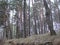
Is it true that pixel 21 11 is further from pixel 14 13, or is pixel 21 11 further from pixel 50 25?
pixel 50 25

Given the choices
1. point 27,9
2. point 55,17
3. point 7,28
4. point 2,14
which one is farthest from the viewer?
point 55,17

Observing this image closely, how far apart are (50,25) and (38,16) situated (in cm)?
1185

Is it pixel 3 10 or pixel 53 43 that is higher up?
pixel 3 10

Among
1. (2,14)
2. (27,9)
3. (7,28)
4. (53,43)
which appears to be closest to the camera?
(53,43)

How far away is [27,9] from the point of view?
57.2 feet

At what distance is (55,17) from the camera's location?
1950cm

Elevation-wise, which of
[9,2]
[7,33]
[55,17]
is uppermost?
[9,2]

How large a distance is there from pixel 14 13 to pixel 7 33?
9.69 ft

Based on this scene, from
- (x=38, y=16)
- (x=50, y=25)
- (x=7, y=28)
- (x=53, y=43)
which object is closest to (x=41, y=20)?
(x=38, y=16)

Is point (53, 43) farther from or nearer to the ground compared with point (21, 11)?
nearer to the ground

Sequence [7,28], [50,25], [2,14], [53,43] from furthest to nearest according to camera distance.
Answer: [7,28] < [2,14] < [50,25] < [53,43]

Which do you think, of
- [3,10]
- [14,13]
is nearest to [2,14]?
[3,10]

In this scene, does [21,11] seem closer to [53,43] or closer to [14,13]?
[14,13]

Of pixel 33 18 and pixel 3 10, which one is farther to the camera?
pixel 33 18
